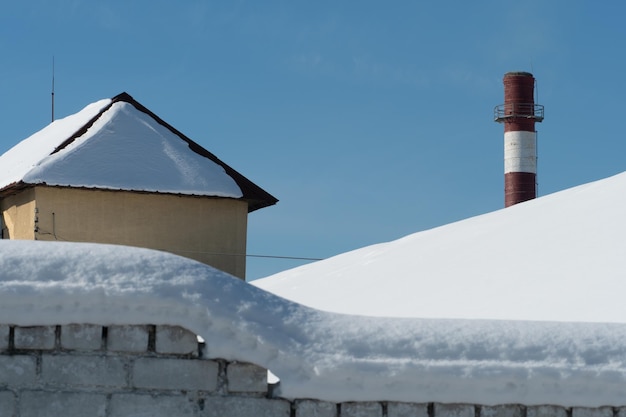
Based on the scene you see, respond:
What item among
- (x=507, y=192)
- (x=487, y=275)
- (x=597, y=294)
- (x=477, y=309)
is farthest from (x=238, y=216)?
(x=507, y=192)

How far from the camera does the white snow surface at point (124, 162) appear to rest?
15578 mm

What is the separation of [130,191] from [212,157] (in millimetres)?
1604

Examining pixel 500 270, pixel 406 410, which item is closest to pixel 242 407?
pixel 406 410

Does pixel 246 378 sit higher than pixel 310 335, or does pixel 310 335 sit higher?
pixel 310 335

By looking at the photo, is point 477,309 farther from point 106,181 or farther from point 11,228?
point 11,228

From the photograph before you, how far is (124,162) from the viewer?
15930 millimetres

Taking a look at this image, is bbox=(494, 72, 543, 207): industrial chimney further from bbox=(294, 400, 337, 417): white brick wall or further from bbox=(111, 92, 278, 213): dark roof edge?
bbox=(294, 400, 337, 417): white brick wall

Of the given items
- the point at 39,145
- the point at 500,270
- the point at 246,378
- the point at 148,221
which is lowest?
the point at 246,378

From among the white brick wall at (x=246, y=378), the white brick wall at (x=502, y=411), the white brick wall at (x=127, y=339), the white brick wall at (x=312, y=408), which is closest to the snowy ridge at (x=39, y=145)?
the white brick wall at (x=127, y=339)

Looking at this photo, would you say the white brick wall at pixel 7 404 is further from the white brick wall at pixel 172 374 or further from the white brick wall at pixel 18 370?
the white brick wall at pixel 172 374

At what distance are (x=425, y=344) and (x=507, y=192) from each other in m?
25.3

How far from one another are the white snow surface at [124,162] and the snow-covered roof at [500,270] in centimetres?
200

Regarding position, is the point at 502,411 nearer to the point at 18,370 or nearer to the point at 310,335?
the point at 310,335

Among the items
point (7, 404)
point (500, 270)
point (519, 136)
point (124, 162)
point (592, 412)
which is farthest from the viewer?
point (519, 136)
